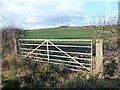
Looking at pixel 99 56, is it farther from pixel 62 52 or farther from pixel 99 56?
pixel 62 52

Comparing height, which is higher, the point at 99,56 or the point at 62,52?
the point at 62,52

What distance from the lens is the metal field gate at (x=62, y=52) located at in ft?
44.1

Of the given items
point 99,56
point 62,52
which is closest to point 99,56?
point 99,56

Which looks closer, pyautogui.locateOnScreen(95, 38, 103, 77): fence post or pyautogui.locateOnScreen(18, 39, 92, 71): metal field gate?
pyautogui.locateOnScreen(95, 38, 103, 77): fence post

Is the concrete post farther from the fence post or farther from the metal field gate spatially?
the metal field gate

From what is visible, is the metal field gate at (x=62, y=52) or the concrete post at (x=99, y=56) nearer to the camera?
the concrete post at (x=99, y=56)

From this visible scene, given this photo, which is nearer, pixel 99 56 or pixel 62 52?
pixel 99 56

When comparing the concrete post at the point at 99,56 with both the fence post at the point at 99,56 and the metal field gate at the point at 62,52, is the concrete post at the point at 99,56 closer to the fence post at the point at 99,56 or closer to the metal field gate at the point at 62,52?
the fence post at the point at 99,56

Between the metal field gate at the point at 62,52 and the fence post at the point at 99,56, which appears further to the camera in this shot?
the metal field gate at the point at 62,52

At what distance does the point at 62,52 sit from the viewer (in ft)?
47.6

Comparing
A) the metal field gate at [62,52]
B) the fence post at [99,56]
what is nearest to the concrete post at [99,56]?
the fence post at [99,56]

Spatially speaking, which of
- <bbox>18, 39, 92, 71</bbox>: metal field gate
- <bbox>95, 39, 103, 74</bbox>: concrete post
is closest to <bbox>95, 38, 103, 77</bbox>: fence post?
<bbox>95, 39, 103, 74</bbox>: concrete post

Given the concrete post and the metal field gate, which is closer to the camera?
the concrete post

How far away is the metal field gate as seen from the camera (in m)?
13.4
